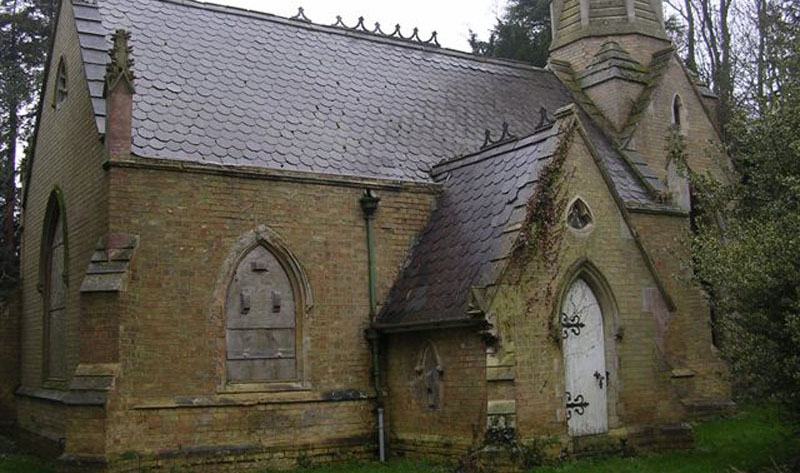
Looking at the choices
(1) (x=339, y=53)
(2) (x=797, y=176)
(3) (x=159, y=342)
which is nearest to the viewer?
(2) (x=797, y=176)

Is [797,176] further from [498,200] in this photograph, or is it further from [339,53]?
[339,53]

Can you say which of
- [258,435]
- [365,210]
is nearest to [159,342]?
[258,435]

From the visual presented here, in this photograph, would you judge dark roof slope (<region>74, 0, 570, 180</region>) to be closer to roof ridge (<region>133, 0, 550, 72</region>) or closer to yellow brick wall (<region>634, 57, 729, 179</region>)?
roof ridge (<region>133, 0, 550, 72</region>)

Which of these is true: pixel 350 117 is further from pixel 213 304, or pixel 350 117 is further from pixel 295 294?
pixel 213 304

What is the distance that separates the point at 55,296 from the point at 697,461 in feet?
39.1

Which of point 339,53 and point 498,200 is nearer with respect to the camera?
point 498,200

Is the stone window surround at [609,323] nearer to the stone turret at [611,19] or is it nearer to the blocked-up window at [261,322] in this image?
the blocked-up window at [261,322]

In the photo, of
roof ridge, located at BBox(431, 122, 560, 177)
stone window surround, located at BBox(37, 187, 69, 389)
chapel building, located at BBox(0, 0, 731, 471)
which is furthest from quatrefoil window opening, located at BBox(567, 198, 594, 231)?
stone window surround, located at BBox(37, 187, 69, 389)

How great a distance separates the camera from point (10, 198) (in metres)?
28.5

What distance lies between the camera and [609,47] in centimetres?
2242

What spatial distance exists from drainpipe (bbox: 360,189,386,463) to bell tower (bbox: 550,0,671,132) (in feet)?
26.5

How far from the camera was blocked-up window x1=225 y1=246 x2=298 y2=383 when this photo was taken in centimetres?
1441

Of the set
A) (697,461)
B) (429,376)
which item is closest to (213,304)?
(429,376)

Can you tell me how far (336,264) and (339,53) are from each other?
595 cm
